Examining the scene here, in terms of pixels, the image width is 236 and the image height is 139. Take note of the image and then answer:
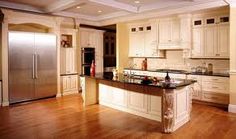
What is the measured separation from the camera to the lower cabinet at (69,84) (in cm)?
683

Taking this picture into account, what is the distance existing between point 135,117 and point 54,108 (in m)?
2.12

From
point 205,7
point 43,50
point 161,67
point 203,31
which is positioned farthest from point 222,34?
point 43,50

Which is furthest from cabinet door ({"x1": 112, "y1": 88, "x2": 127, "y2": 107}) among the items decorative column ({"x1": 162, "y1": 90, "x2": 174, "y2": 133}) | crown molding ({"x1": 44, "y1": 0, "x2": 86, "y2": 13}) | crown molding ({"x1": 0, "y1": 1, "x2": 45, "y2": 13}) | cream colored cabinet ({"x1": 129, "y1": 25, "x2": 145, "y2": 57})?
crown molding ({"x1": 0, "y1": 1, "x2": 45, "y2": 13})

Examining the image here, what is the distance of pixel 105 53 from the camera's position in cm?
880

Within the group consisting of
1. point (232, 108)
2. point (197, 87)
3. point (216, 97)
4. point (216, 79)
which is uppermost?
point (216, 79)

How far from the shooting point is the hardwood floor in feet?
11.5

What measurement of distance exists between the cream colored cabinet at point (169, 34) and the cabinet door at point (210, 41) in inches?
30.7

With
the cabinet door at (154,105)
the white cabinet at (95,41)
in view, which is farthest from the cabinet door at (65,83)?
the cabinet door at (154,105)

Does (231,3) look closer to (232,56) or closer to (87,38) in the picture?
(232,56)

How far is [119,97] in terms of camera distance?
4934 millimetres

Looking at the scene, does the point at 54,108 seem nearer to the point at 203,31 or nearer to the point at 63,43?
the point at 63,43

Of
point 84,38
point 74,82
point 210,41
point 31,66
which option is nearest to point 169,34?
point 210,41

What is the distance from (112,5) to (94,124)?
3.12 meters

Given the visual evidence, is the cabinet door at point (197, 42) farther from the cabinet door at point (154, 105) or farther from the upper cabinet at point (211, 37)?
the cabinet door at point (154, 105)
